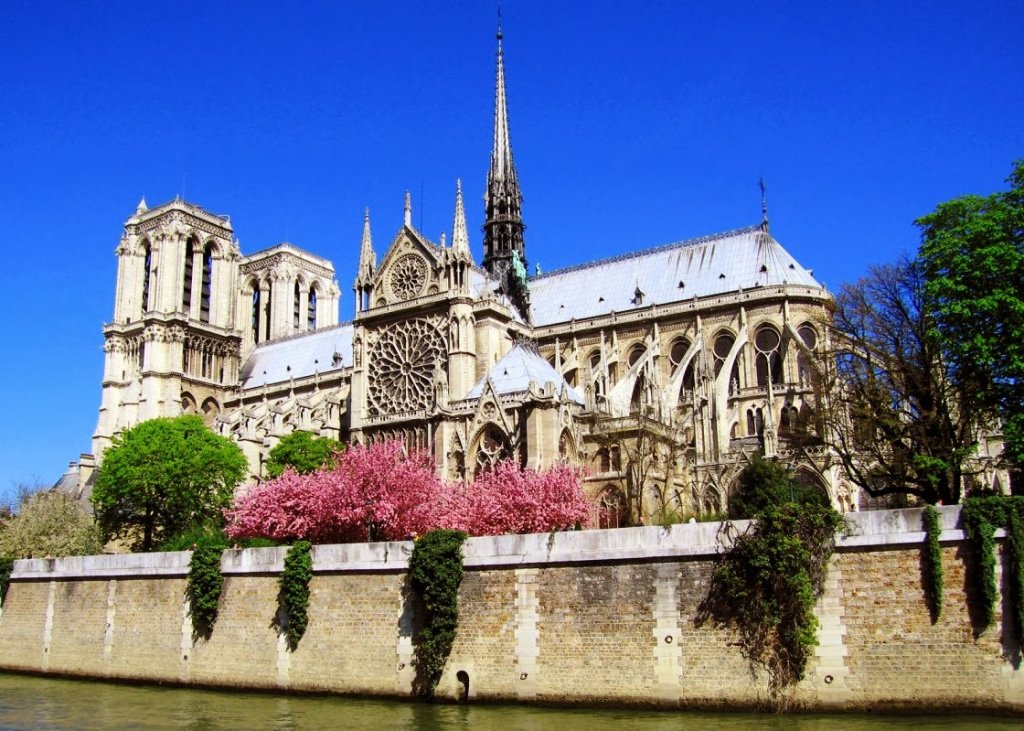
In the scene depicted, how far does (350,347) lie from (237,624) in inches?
1719

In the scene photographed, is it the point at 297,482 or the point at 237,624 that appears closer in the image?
the point at 237,624

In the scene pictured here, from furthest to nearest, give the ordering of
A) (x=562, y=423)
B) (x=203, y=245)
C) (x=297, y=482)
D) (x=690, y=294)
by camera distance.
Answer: (x=203, y=245)
(x=690, y=294)
(x=562, y=423)
(x=297, y=482)

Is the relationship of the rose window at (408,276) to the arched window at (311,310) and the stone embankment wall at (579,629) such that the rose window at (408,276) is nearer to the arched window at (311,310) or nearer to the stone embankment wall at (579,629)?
the stone embankment wall at (579,629)

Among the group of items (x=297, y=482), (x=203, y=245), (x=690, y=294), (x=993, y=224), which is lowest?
(x=297, y=482)

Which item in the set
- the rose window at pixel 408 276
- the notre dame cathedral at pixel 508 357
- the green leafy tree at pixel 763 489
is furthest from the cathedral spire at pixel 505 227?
the green leafy tree at pixel 763 489

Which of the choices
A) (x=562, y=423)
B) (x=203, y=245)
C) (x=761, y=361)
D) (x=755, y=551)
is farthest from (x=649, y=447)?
(x=203, y=245)

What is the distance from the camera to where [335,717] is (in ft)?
77.0

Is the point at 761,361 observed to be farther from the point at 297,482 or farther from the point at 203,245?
the point at 203,245

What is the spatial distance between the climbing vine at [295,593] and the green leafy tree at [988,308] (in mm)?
17876

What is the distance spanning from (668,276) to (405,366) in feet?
53.0

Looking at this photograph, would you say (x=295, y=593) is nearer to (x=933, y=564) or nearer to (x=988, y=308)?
(x=933, y=564)

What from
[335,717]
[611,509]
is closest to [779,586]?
[335,717]

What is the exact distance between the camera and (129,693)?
2920 centimetres

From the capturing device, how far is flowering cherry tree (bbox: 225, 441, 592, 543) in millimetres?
34562
